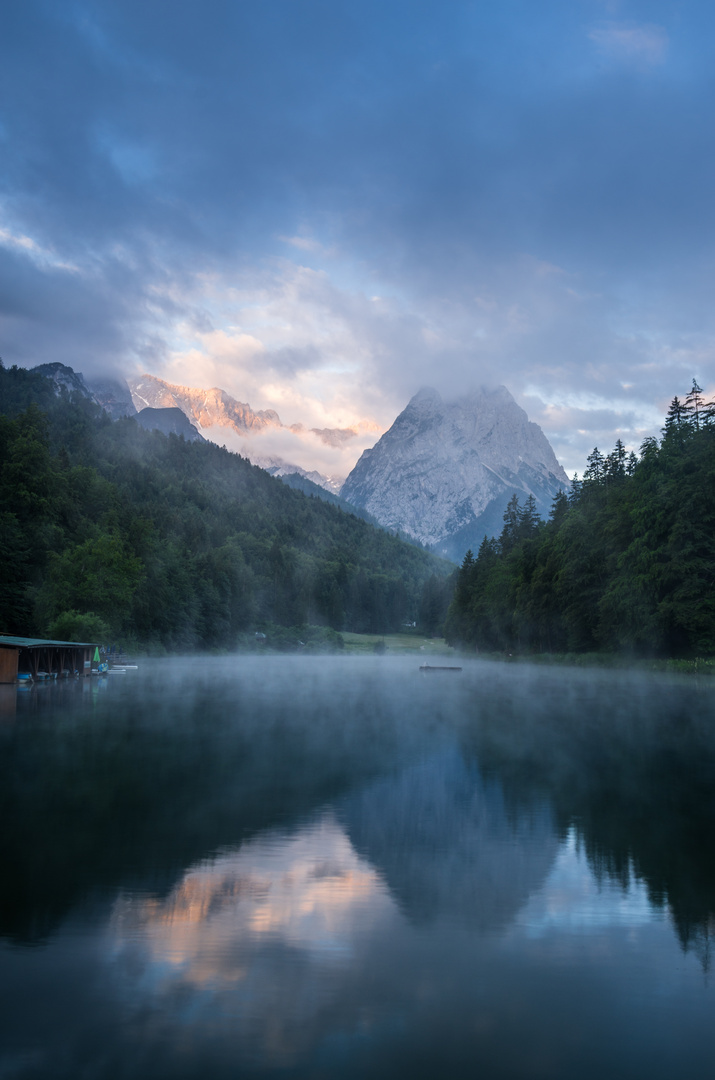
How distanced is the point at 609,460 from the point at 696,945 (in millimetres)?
A: 97017

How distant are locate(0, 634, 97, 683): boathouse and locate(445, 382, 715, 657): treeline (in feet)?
162

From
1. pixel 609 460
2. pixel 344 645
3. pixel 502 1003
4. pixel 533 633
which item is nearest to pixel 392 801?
pixel 502 1003

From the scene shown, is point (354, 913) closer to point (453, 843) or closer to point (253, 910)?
point (253, 910)

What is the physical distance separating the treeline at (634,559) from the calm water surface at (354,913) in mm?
42984

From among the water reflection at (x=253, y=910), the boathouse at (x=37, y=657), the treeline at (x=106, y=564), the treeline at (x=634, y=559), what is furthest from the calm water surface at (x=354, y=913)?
the treeline at (x=106, y=564)

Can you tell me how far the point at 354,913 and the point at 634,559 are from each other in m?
68.0

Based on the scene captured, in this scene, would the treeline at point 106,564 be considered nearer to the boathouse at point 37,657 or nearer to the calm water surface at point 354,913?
the boathouse at point 37,657

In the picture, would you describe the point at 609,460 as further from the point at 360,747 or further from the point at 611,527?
the point at 360,747

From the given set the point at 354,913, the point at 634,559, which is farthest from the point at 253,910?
the point at 634,559

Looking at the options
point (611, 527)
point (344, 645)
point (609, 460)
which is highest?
point (609, 460)

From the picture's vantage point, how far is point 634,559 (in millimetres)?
74062

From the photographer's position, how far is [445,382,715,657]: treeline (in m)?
65.3

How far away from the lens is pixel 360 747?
27.8 m

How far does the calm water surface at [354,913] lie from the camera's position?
25.1 feet
